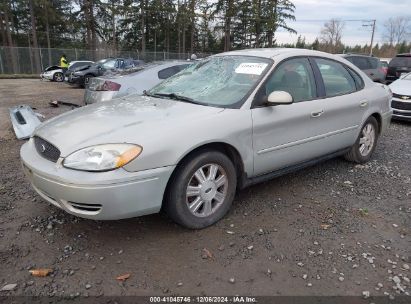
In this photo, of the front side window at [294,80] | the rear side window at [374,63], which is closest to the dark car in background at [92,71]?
the rear side window at [374,63]

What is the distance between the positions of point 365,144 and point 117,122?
147 inches

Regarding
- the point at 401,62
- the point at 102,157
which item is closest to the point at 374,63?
the point at 401,62

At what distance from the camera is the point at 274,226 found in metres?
3.54

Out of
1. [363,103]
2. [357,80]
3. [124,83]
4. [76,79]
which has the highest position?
[357,80]

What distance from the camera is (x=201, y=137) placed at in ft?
10.5

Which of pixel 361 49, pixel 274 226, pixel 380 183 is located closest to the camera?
pixel 274 226

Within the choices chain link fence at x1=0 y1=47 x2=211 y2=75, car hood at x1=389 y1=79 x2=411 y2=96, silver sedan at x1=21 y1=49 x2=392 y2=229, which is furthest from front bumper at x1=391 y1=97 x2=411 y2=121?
chain link fence at x1=0 y1=47 x2=211 y2=75

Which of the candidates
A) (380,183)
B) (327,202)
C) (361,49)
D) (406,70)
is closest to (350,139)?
(380,183)

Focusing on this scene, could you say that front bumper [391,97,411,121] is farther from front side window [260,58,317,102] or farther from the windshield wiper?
the windshield wiper

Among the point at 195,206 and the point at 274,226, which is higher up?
the point at 195,206

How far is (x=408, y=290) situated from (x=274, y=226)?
3.99 ft

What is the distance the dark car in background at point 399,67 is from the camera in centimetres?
1546

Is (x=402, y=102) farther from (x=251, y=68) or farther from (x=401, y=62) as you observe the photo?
(x=401, y=62)

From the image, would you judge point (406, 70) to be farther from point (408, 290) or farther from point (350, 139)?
point (408, 290)
